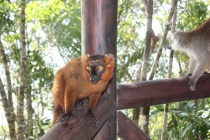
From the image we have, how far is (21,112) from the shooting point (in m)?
4.47

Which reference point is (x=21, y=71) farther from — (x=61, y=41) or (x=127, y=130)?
(x=127, y=130)

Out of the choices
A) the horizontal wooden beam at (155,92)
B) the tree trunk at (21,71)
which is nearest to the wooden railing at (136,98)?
A: the horizontal wooden beam at (155,92)

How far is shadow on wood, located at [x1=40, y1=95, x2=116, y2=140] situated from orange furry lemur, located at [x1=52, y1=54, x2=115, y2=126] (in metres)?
0.05

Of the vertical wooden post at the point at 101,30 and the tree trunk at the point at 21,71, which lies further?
the tree trunk at the point at 21,71

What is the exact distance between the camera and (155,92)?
210 centimetres

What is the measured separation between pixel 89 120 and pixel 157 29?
7018 mm

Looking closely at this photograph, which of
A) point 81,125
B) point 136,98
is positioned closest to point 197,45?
point 136,98

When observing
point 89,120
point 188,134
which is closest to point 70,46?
point 188,134

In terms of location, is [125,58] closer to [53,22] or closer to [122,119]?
[53,22]

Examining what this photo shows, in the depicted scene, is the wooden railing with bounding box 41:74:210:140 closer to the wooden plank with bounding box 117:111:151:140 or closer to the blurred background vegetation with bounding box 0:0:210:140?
→ the wooden plank with bounding box 117:111:151:140

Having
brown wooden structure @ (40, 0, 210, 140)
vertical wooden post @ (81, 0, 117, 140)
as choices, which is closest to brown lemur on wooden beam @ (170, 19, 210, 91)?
brown wooden structure @ (40, 0, 210, 140)

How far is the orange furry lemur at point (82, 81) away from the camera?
172 centimetres

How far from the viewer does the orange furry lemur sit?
1.72m

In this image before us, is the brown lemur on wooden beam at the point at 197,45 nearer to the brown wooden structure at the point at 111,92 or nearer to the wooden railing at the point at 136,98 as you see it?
the wooden railing at the point at 136,98
